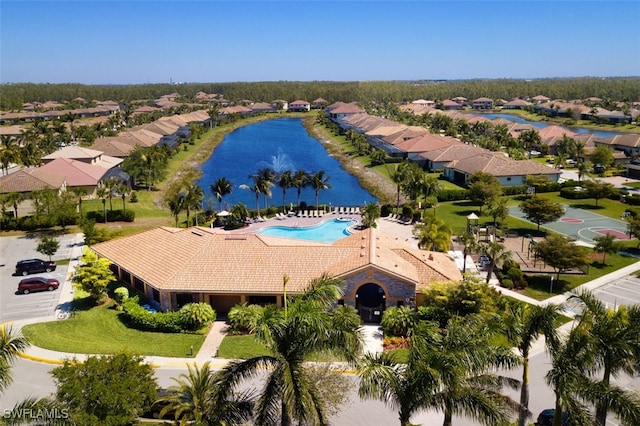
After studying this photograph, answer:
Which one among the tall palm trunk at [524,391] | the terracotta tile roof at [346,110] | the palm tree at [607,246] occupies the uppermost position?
the terracotta tile roof at [346,110]

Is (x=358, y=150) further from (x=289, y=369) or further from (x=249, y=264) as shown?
(x=289, y=369)

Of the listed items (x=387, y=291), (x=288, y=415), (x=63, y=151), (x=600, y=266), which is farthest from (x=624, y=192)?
(x=63, y=151)

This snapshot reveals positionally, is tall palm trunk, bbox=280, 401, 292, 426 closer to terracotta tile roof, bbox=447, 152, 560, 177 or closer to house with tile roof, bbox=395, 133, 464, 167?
terracotta tile roof, bbox=447, 152, 560, 177

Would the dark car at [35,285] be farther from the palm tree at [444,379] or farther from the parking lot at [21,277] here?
the palm tree at [444,379]

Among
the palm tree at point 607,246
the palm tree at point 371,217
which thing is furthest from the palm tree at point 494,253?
the palm tree at point 371,217

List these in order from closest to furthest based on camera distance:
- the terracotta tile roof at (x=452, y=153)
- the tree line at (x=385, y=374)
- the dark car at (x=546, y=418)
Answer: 1. the tree line at (x=385, y=374)
2. the dark car at (x=546, y=418)
3. the terracotta tile roof at (x=452, y=153)

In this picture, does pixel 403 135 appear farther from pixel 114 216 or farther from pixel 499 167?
pixel 114 216

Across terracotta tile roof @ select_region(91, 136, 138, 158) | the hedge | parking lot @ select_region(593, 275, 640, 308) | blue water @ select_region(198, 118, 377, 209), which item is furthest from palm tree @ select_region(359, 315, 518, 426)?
terracotta tile roof @ select_region(91, 136, 138, 158)
